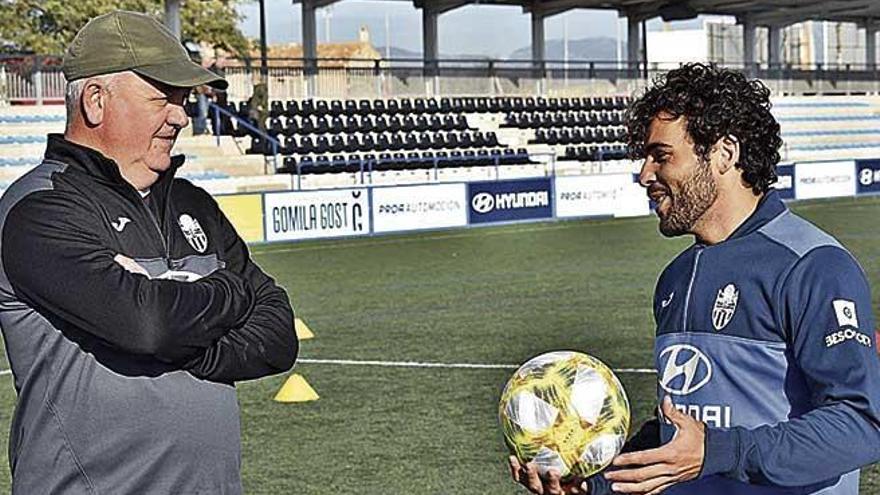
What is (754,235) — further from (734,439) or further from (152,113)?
(152,113)

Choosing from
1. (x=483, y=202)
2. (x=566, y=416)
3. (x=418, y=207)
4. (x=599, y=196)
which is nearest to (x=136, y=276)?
(x=566, y=416)

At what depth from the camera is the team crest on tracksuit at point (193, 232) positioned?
3.65 m

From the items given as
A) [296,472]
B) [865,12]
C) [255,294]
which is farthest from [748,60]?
[255,294]

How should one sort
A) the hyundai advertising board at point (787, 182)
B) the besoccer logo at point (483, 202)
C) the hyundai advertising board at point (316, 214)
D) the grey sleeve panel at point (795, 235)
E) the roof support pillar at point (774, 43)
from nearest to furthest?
the grey sleeve panel at point (795, 235), the hyundai advertising board at point (316, 214), the besoccer logo at point (483, 202), the hyundai advertising board at point (787, 182), the roof support pillar at point (774, 43)

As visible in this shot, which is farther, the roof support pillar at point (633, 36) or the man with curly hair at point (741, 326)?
the roof support pillar at point (633, 36)

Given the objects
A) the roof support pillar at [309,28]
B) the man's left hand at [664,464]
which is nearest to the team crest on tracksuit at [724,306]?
the man's left hand at [664,464]

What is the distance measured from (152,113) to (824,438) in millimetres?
1676

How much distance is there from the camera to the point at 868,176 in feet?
104

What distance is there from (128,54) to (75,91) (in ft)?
0.50

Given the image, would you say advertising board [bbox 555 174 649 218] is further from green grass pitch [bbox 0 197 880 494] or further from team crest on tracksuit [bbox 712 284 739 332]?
team crest on tracksuit [bbox 712 284 739 332]

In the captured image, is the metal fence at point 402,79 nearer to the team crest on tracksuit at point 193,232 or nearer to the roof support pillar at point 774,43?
the roof support pillar at point 774,43

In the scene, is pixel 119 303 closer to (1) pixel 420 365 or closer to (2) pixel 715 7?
(1) pixel 420 365

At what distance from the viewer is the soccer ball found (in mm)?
3277

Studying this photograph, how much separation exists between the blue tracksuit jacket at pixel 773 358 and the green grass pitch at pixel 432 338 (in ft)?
13.5
